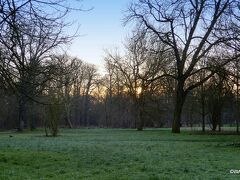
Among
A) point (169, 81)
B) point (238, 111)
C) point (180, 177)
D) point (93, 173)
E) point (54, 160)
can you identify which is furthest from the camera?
point (169, 81)

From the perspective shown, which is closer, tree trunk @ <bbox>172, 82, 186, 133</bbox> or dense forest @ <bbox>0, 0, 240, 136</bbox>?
dense forest @ <bbox>0, 0, 240, 136</bbox>

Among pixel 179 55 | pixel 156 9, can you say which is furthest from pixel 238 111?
pixel 156 9

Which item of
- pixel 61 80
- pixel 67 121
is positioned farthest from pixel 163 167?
pixel 67 121

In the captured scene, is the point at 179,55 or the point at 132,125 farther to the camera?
the point at 132,125

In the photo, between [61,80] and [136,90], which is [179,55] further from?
[61,80]

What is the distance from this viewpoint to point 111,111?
312 feet

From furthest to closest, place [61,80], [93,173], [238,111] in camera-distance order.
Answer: [238,111]
[61,80]
[93,173]

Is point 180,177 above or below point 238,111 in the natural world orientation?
below

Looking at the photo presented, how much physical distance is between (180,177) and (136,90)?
2098 inches

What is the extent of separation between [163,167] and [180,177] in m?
2.09

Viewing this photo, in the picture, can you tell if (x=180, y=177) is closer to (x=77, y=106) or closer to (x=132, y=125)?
(x=132, y=125)

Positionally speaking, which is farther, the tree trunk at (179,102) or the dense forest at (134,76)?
the tree trunk at (179,102)

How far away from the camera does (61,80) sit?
16875 mm

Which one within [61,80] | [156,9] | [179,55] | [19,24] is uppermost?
[156,9]
